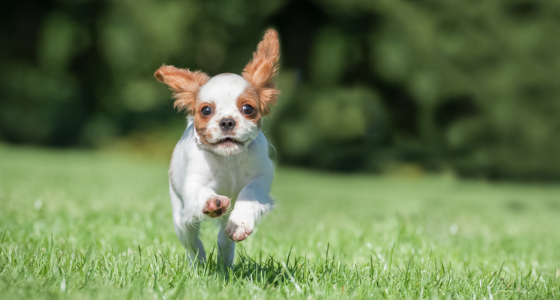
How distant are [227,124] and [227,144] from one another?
93 mm

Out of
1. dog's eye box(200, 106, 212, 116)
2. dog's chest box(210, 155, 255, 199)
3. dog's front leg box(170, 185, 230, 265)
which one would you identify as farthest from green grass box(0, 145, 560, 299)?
dog's eye box(200, 106, 212, 116)

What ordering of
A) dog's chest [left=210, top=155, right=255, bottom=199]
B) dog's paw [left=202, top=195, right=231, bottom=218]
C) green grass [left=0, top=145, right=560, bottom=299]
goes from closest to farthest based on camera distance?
1. dog's paw [left=202, top=195, right=231, bottom=218]
2. green grass [left=0, top=145, right=560, bottom=299]
3. dog's chest [left=210, top=155, right=255, bottom=199]

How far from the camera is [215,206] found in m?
1.98

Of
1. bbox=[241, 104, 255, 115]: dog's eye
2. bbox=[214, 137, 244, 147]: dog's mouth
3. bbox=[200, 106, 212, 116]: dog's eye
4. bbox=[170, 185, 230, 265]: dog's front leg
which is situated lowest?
bbox=[170, 185, 230, 265]: dog's front leg

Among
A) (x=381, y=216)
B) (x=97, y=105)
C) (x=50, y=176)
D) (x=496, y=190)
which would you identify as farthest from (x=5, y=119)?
(x=496, y=190)

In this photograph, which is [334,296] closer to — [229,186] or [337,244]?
[229,186]

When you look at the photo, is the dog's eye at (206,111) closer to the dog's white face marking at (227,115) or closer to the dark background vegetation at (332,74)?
the dog's white face marking at (227,115)

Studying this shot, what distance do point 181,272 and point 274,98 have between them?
0.91 m

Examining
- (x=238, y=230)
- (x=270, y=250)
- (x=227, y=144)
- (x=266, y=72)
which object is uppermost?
(x=266, y=72)

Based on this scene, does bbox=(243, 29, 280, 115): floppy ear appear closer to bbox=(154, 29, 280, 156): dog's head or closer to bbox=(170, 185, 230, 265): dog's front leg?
bbox=(154, 29, 280, 156): dog's head

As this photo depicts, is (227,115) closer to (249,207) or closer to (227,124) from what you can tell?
(227,124)

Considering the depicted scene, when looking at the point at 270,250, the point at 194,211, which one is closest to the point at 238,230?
the point at 194,211

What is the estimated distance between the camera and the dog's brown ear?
7.60ft

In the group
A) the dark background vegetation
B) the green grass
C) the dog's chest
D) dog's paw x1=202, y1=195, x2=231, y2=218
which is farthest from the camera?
the dark background vegetation
